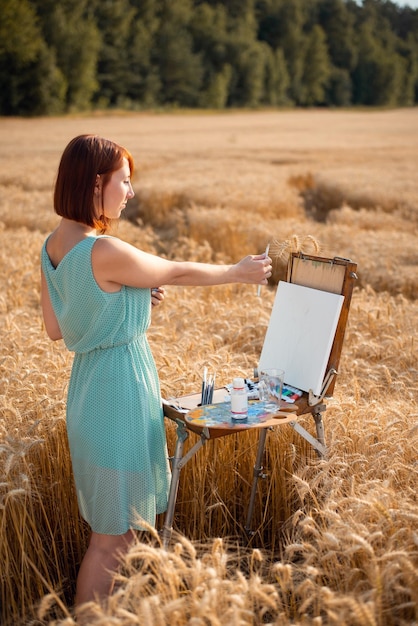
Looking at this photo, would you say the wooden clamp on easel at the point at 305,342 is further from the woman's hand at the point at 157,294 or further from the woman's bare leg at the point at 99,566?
the woman's hand at the point at 157,294

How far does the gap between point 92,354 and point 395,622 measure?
135cm

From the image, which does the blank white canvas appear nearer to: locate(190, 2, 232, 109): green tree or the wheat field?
the wheat field

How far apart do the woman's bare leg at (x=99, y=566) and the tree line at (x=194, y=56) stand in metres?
47.6

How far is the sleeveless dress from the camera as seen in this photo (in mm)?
2604

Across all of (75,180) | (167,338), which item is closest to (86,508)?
(75,180)

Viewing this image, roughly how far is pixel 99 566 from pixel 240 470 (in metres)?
1.14

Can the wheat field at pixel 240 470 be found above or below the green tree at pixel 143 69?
below

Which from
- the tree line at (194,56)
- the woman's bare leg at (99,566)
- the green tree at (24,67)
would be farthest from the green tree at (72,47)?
the woman's bare leg at (99,566)

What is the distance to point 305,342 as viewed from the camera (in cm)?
293

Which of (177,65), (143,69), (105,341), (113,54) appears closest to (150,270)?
(105,341)

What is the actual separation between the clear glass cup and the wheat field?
30cm

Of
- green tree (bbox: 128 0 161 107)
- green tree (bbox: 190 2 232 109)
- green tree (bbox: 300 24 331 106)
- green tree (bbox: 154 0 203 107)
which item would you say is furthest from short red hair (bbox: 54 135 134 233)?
green tree (bbox: 300 24 331 106)

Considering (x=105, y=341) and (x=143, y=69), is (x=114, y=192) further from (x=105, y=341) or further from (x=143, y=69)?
(x=143, y=69)

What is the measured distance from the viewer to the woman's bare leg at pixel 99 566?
8.37 feet
